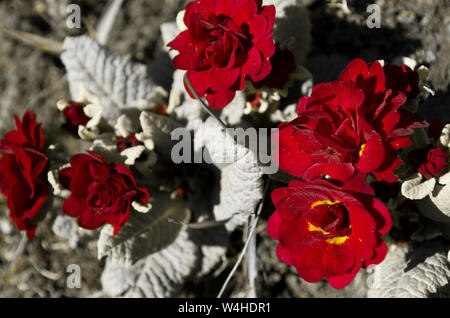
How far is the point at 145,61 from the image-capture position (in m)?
2.39

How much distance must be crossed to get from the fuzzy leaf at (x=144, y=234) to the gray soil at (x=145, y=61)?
0.39m

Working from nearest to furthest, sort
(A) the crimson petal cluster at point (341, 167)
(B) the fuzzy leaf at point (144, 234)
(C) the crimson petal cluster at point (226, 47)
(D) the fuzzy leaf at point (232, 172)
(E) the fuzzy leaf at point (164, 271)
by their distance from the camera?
(A) the crimson petal cluster at point (341, 167) → (C) the crimson petal cluster at point (226, 47) → (D) the fuzzy leaf at point (232, 172) → (B) the fuzzy leaf at point (144, 234) → (E) the fuzzy leaf at point (164, 271)

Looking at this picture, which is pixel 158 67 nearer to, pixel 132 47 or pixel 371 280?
pixel 132 47

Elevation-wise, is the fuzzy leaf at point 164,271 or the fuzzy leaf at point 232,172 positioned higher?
the fuzzy leaf at point 232,172

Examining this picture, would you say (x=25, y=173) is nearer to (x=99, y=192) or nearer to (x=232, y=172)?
(x=99, y=192)

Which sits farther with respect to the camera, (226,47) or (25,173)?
(25,173)

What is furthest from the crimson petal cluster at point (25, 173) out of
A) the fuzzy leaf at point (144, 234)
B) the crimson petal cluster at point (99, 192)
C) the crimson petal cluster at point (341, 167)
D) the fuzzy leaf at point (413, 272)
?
the fuzzy leaf at point (413, 272)

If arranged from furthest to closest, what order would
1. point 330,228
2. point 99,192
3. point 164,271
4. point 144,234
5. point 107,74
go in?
point 107,74, point 164,271, point 144,234, point 99,192, point 330,228

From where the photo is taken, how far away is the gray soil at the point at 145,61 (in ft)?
6.02

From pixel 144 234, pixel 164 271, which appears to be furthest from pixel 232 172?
pixel 164 271

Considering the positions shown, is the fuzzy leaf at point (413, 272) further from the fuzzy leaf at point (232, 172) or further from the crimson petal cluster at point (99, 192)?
the crimson petal cluster at point (99, 192)

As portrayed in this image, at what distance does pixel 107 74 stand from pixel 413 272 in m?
1.38

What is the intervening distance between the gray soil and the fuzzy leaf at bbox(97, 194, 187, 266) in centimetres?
39

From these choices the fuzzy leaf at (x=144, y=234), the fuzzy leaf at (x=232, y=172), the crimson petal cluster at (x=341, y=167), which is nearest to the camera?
the crimson petal cluster at (x=341, y=167)
